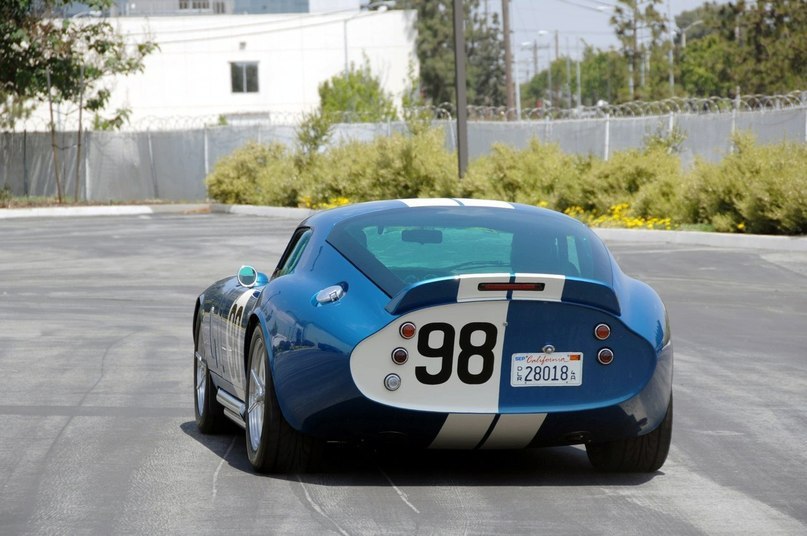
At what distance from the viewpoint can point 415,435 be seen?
22.0 feet

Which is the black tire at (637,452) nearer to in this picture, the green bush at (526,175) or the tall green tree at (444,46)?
the green bush at (526,175)

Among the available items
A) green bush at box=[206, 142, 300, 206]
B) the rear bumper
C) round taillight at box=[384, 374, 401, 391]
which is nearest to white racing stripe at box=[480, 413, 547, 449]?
the rear bumper

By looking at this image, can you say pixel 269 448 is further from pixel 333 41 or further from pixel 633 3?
pixel 333 41

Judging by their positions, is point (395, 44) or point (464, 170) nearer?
point (464, 170)

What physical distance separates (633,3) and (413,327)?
67555 mm

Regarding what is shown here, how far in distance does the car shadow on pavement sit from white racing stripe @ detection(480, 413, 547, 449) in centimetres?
25

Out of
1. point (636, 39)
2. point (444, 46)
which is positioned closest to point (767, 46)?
point (636, 39)

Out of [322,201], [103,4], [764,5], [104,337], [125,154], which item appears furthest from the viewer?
[764,5]

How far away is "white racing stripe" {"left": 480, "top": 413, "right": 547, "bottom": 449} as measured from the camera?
21.8 feet

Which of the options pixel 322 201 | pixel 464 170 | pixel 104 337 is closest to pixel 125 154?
pixel 322 201

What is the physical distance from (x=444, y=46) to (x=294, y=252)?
381ft

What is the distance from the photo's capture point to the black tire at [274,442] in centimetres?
697

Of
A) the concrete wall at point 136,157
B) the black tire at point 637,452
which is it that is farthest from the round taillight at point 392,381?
the concrete wall at point 136,157

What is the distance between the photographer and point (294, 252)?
26.3 feet
